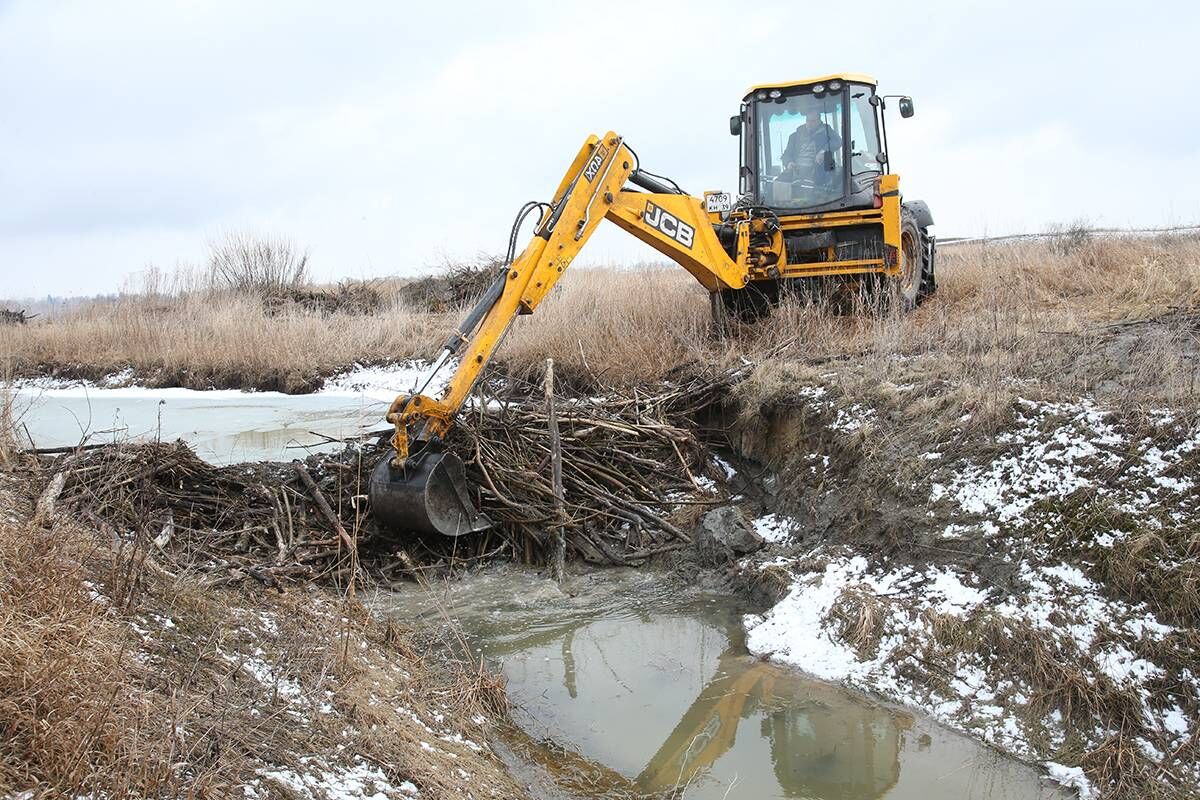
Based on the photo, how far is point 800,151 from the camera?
1136cm

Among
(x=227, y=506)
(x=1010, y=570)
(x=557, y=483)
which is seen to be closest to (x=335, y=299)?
(x=227, y=506)

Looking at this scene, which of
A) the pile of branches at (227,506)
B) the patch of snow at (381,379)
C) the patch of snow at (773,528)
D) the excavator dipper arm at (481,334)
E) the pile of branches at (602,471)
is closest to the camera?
the pile of branches at (227,506)

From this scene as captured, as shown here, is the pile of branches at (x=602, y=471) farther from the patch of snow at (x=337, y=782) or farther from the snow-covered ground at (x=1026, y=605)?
the patch of snow at (x=337, y=782)

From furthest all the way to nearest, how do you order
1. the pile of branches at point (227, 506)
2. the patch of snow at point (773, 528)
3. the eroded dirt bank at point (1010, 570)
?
the patch of snow at point (773, 528)
the pile of branches at point (227, 506)
the eroded dirt bank at point (1010, 570)

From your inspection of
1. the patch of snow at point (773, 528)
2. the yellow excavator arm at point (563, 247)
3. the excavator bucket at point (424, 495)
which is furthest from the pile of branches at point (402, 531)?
the yellow excavator arm at point (563, 247)

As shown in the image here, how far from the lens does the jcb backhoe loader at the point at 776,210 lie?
8.05 meters

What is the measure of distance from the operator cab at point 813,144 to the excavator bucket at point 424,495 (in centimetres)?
572

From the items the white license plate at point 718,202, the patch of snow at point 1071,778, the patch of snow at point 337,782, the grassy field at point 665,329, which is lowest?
the patch of snow at point 1071,778

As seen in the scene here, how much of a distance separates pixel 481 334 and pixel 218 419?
5960mm

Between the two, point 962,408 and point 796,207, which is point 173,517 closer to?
point 962,408

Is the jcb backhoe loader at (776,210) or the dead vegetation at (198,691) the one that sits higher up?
the jcb backhoe loader at (776,210)

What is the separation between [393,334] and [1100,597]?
13053 mm

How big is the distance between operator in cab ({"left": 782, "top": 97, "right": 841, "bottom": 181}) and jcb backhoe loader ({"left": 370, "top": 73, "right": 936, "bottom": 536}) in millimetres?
12

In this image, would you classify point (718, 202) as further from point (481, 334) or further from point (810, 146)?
point (481, 334)
